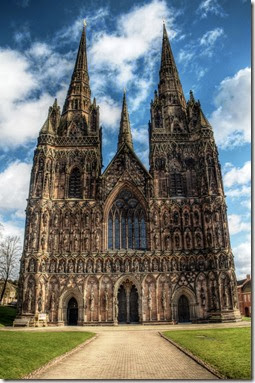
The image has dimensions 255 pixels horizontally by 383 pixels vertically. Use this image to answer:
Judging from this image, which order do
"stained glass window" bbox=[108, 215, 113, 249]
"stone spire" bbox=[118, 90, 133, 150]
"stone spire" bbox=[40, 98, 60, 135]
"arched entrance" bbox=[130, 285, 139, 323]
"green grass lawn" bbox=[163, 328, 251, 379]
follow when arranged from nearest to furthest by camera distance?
"green grass lawn" bbox=[163, 328, 251, 379]
"arched entrance" bbox=[130, 285, 139, 323]
"stained glass window" bbox=[108, 215, 113, 249]
"stone spire" bbox=[40, 98, 60, 135]
"stone spire" bbox=[118, 90, 133, 150]

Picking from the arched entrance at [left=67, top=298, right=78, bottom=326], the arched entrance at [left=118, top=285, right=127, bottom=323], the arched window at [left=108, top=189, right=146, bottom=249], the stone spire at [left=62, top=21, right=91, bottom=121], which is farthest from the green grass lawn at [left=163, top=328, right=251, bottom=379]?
the stone spire at [left=62, top=21, right=91, bottom=121]

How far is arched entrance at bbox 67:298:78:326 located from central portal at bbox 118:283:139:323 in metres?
4.73

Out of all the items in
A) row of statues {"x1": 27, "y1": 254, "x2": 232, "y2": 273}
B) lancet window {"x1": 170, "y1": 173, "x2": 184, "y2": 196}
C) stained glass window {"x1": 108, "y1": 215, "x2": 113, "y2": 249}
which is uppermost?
lancet window {"x1": 170, "y1": 173, "x2": 184, "y2": 196}

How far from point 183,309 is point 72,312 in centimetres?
1197

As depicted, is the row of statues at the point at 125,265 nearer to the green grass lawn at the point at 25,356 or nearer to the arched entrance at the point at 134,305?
the arched entrance at the point at 134,305

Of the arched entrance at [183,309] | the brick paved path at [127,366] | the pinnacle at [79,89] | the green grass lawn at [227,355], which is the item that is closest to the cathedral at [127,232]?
the arched entrance at [183,309]

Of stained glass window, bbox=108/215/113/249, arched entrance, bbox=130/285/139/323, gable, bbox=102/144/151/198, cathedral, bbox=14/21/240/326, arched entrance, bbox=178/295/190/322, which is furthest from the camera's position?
gable, bbox=102/144/151/198

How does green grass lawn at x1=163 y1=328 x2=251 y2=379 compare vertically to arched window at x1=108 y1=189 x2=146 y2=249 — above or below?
below

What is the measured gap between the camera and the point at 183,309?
3425 cm

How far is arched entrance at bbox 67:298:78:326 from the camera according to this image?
34.3 meters

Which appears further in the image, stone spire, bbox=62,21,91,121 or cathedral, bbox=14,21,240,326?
stone spire, bbox=62,21,91,121

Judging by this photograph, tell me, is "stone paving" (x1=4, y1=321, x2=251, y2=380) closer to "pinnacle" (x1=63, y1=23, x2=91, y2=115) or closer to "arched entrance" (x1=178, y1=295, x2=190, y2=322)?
"arched entrance" (x1=178, y1=295, x2=190, y2=322)

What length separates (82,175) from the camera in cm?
4016

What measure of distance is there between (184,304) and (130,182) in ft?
50.2
